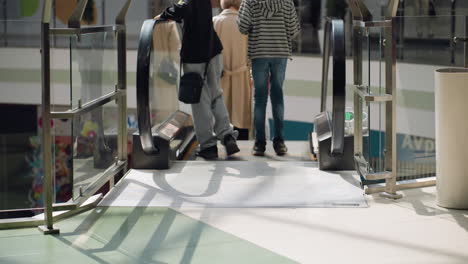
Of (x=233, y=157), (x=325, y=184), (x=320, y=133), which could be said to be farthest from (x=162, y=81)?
(x=325, y=184)

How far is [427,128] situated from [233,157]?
1.74 meters

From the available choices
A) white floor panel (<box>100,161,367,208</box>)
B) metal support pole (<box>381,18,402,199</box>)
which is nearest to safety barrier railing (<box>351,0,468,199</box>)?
metal support pole (<box>381,18,402,199</box>)

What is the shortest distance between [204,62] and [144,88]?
67cm

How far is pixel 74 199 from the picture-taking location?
→ 5.66 metres

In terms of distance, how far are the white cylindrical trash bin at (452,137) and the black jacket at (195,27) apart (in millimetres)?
2142

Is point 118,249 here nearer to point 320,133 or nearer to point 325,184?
point 325,184

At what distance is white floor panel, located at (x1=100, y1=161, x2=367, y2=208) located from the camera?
6.07 metres

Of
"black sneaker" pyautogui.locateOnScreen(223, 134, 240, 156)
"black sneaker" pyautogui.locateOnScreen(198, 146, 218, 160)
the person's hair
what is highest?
the person's hair

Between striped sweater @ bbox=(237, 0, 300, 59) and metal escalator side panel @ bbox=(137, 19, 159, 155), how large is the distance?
0.84 metres

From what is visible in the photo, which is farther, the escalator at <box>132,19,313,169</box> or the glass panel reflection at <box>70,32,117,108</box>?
the escalator at <box>132,19,313,169</box>

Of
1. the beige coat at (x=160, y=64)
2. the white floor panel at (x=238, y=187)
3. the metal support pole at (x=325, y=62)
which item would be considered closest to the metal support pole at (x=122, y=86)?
the white floor panel at (x=238, y=187)

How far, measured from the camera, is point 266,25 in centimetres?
750

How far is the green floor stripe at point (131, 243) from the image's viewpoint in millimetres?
4699

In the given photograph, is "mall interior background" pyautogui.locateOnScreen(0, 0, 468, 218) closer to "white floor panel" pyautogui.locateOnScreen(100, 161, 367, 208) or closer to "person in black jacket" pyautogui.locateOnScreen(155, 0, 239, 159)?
"white floor panel" pyautogui.locateOnScreen(100, 161, 367, 208)
